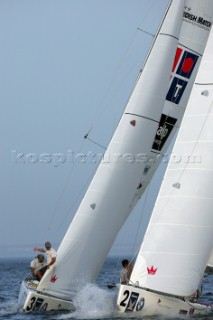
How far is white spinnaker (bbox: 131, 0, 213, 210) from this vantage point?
2355 centimetres

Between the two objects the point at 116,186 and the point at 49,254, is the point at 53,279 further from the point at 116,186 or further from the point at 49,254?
the point at 116,186

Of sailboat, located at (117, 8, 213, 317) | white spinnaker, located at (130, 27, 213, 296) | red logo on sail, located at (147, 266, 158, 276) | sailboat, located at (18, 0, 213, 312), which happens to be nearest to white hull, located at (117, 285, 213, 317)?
sailboat, located at (117, 8, 213, 317)

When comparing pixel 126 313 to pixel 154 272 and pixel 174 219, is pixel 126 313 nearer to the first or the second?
pixel 154 272

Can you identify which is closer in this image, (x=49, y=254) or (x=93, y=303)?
(x=93, y=303)

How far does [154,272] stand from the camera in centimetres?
1989

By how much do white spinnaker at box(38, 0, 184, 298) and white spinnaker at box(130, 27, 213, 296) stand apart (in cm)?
225

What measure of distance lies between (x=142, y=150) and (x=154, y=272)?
3942mm

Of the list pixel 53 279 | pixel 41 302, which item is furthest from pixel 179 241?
pixel 41 302

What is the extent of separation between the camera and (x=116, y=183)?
22.4 m

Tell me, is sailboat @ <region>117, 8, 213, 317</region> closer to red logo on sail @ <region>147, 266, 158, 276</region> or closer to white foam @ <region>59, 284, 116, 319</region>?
red logo on sail @ <region>147, 266, 158, 276</region>

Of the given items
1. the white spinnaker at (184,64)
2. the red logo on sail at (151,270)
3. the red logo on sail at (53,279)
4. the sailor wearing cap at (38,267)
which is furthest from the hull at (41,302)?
the white spinnaker at (184,64)

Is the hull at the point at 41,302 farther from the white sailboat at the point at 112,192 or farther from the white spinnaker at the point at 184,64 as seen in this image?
the white spinnaker at the point at 184,64

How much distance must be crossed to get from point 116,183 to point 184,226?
119 inches

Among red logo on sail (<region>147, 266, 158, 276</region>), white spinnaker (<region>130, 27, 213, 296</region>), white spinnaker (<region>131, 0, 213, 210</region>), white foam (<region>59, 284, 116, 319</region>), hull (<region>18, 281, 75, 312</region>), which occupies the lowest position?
hull (<region>18, 281, 75, 312</region>)
